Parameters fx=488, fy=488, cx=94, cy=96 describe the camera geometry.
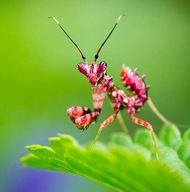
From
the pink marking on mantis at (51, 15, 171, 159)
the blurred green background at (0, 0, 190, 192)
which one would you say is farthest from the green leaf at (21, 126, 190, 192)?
the blurred green background at (0, 0, 190, 192)

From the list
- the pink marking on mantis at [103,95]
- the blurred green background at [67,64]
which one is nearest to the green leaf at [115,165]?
the pink marking on mantis at [103,95]

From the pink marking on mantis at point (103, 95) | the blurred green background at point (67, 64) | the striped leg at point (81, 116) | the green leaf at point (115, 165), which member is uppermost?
the blurred green background at point (67, 64)

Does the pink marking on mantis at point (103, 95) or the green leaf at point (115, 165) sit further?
the pink marking on mantis at point (103, 95)

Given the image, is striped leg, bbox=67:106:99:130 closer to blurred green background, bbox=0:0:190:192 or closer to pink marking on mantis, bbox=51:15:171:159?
pink marking on mantis, bbox=51:15:171:159

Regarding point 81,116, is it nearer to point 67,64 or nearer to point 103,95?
point 103,95

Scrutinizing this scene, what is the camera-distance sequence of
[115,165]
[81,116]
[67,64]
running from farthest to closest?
[67,64]
[81,116]
[115,165]

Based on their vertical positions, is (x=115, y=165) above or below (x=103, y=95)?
below

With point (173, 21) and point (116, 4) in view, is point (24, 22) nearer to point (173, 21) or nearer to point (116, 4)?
point (116, 4)

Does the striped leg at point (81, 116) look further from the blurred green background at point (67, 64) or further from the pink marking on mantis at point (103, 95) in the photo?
the blurred green background at point (67, 64)

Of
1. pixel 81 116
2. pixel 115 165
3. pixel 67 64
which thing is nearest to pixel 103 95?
pixel 81 116
